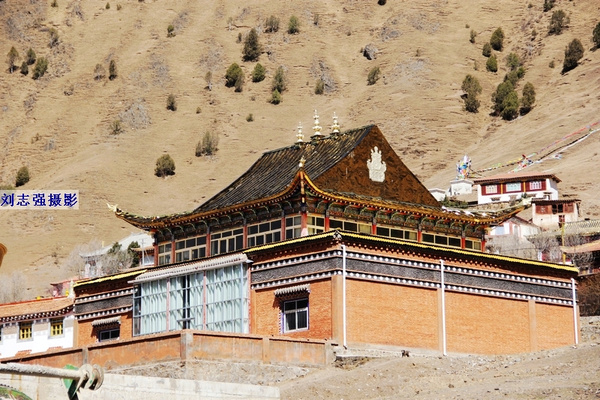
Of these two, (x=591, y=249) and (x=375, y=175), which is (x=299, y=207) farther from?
(x=591, y=249)

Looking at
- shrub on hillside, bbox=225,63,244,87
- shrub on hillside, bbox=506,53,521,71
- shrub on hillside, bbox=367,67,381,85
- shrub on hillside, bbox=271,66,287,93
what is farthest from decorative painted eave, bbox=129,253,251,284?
shrub on hillside, bbox=506,53,521,71

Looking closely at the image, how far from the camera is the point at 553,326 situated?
58.8 m

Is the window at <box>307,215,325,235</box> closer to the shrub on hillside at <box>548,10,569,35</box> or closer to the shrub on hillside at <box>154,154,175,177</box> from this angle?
the shrub on hillside at <box>154,154,175,177</box>

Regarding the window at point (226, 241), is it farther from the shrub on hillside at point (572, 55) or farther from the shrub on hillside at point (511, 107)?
the shrub on hillside at point (572, 55)

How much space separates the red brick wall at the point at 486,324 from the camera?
2188 inches

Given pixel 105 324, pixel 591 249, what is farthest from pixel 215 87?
pixel 105 324

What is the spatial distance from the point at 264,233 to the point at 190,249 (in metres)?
4.87

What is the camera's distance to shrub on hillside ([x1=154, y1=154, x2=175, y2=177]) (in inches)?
6398

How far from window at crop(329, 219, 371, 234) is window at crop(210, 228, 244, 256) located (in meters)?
4.11

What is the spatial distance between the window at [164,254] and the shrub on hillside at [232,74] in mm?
133421

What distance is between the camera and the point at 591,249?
9319 centimetres

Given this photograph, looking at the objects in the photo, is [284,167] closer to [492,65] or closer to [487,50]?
[492,65]

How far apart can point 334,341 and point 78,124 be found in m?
136

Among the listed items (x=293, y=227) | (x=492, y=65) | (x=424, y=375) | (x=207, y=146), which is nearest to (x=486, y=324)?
(x=293, y=227)
